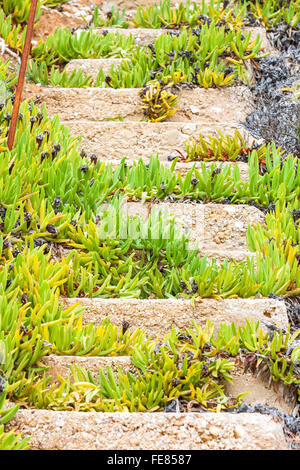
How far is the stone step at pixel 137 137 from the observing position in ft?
14.4

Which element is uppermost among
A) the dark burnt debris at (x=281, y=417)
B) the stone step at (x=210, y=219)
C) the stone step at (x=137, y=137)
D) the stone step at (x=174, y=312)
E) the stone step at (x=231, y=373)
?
the stone step at (x=137, y=137)

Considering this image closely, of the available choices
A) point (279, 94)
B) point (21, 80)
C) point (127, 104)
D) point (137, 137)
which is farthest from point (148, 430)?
point (279, 94)

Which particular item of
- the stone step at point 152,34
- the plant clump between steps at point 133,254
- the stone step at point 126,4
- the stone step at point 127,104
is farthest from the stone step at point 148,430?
the stone step at point 126,4

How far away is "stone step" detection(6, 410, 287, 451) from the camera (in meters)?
2.34

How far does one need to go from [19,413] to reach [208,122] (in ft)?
9.37

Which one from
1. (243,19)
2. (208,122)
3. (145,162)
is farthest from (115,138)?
(243,19)

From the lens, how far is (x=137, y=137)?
14.6ft

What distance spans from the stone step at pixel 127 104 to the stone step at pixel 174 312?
6.10ft

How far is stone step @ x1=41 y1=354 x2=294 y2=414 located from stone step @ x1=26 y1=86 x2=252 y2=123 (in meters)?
2.23

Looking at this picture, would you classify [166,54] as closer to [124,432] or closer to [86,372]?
[86,372]

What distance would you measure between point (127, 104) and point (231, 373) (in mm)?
2468

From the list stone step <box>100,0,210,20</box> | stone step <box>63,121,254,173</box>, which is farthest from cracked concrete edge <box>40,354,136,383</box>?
stone step <box>100,0,210,20</box>

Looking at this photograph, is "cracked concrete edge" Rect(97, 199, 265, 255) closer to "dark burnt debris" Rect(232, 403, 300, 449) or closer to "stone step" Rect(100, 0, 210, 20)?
"dark burnt debris" Rect(232, 403, 300, 449)

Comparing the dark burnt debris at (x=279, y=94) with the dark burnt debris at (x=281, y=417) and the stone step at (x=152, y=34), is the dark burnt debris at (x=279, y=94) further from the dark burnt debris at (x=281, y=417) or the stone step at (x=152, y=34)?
the dark burnt debris at (x=281, y=417)
